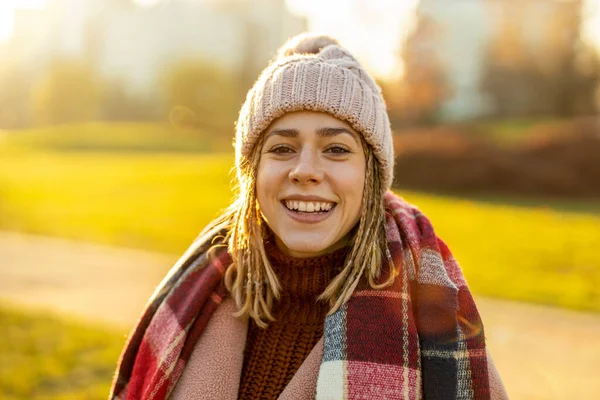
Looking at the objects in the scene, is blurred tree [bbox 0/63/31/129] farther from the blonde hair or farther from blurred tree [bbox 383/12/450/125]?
the blonde hair

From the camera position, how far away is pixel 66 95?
43.6 metres

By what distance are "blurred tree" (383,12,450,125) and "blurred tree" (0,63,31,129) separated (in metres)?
26.2

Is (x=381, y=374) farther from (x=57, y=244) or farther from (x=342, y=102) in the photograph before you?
(x=57, y=244)

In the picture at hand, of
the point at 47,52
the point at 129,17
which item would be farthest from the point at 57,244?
the point at 129,17

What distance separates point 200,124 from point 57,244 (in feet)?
108

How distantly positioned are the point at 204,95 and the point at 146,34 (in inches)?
795

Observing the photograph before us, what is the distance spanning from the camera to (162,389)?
236cm

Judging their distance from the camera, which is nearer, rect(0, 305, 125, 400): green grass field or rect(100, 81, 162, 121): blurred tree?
rect(0, 305, 125, 400): green grass field

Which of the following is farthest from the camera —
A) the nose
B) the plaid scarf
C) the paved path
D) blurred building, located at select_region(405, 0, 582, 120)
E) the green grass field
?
→ blurred building, located at select_region(405, 0, 582, 120)

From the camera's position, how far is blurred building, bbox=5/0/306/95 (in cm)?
4800

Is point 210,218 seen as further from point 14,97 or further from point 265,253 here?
point 14,97

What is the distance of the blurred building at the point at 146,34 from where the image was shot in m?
48.0

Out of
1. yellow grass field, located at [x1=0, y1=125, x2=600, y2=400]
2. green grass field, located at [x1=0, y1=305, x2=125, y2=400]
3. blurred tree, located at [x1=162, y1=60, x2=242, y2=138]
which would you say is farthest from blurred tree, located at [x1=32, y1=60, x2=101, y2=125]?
green grass field, located at [x1=0, y1=305, x2=125, y2=400]

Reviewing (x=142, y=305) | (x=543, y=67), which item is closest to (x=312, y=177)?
(x=142, y=305)
